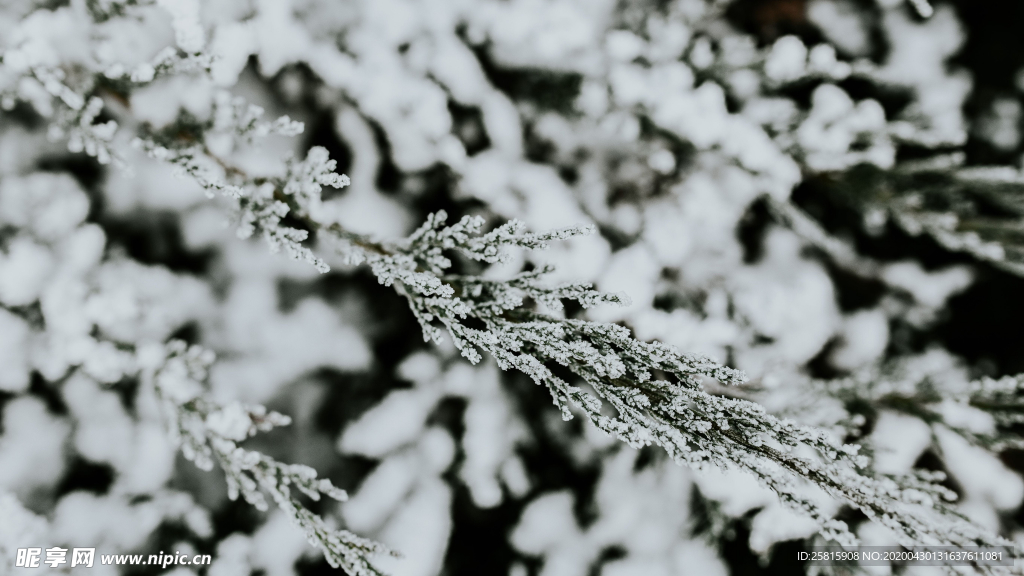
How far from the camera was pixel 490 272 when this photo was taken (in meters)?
1.74

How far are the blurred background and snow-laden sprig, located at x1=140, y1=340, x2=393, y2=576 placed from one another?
0.31 m

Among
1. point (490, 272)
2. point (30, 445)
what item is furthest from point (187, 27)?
point (30, 445)

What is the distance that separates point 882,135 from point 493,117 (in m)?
1.33

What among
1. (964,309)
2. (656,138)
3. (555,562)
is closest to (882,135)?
(656,138)

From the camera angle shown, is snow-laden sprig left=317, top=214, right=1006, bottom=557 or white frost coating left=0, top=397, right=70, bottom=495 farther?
white frost coating left=0, top=397, right=70, bottom=495

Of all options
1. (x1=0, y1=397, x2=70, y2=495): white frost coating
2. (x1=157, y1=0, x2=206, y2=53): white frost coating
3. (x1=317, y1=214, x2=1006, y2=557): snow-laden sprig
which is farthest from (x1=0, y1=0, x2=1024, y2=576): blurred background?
(x1=317, y1=214, x2=1006, y2=557): snow-laden sprig

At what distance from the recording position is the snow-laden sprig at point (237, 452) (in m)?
1.04

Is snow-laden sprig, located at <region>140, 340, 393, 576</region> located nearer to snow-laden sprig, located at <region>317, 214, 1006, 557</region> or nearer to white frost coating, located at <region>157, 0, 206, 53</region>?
snow-laden sprig, located at <region>317, 214, 1006, 557</region>

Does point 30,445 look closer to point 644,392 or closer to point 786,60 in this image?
point 644,392

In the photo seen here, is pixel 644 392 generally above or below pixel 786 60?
below

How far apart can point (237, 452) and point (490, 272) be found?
901 millimetres

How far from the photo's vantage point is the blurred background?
1559 mm

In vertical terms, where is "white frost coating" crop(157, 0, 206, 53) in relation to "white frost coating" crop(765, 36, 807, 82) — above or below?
above

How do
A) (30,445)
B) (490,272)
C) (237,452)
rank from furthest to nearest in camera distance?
(490,272), (30,445), (237,452)
